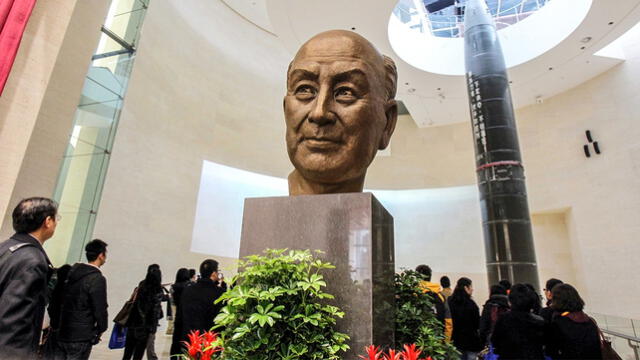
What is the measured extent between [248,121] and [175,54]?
3879 millimetres

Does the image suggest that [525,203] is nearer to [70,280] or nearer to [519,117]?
[519,117]

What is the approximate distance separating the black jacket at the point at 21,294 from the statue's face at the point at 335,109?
6.20 ft

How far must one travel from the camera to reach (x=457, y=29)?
1430cm

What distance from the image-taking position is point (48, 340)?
3115 millimetres

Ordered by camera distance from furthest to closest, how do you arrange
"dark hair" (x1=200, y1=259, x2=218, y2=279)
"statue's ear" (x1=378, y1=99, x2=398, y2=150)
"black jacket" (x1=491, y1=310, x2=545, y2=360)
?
"dark hair" (x1=200, y1=259, x2=218, y2=279)
"black jacket" (x1=491, y1=310, x2=545, y2=360)
"statue's ear" (x1=378, y1=99, x2=398, y2=150)

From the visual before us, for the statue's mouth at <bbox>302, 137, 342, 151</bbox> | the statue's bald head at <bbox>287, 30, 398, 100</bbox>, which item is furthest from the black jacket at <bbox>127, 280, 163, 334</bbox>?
the statue's bald head at <bbox>287, 30, 398, 100</bbox>

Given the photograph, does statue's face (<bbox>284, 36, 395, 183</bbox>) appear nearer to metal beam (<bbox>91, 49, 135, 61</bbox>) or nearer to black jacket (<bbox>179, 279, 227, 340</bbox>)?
black jacket (<bbox>179, 279, 227, 340</bbox>)

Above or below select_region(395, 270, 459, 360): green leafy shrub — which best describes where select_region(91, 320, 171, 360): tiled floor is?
below

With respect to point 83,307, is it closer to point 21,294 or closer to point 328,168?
point 21,294

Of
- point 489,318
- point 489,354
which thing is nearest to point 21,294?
point 489,354

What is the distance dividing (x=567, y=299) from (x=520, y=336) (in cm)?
54

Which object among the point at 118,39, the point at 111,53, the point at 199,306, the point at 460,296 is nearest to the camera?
the point at 199,306

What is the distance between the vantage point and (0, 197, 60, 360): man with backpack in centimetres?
209

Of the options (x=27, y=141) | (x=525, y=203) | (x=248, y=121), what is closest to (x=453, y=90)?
(x=525, y=203)
